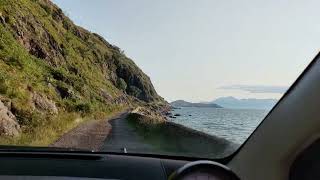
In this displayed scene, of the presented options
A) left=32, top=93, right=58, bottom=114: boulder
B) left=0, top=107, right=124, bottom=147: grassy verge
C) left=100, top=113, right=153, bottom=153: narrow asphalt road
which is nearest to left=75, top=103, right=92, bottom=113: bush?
left=32, top=93, right=58, bottom=114: boulder

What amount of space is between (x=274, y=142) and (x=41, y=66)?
162ft

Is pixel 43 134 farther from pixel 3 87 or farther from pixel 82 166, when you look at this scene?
pixel 82 166

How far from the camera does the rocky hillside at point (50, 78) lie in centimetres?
2988

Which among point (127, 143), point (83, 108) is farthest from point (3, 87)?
point (127, 143)

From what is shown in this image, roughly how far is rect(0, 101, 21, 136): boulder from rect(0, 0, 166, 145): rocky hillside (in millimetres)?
40

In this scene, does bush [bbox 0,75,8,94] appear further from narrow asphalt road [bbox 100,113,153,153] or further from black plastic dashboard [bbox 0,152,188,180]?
black plastic dashboard [bbox 0,152,188,180]

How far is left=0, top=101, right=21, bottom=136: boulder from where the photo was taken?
23828 mm

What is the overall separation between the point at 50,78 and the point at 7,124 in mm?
23177

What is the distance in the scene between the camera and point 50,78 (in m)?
47.5

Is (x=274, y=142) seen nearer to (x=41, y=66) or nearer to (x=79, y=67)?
(x=41, y=66)

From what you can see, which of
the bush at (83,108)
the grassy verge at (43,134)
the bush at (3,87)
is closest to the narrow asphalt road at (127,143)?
the grassy verge at (43,134)

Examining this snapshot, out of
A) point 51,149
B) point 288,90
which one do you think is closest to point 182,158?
point 51,149

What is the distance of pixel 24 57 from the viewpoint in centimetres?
4641

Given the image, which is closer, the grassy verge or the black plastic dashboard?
the black plastic dashboard
